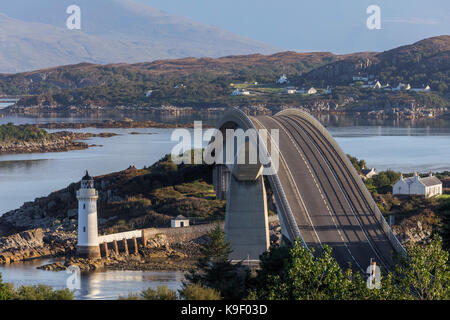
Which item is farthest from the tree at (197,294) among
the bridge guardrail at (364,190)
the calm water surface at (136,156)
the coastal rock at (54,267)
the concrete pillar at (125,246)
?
the calm water surface at (136,156)

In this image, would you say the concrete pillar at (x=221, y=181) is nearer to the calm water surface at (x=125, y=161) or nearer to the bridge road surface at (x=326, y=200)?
the bridge road surface at (x=326, y=200)

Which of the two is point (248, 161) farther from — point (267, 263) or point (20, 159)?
point (20, 159)

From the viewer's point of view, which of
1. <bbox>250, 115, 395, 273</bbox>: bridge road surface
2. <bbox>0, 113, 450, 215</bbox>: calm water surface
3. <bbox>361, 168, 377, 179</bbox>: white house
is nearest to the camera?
<bbox>250, 115, 395, 273</bbox>: bridge road surface

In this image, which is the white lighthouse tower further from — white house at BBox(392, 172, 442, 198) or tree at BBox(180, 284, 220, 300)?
white house at BBox(392, 172, 442, 198)

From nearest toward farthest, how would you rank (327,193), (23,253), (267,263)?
(267,263) → (327,193) → (23,253)

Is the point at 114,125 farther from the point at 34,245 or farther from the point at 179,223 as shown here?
the point at 34,245

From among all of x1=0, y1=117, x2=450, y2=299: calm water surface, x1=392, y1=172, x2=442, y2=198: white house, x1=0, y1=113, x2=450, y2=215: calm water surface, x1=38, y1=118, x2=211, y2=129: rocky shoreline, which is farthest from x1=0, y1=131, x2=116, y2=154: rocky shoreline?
x1=392, y1=172, x2=442, y2=198: white house
